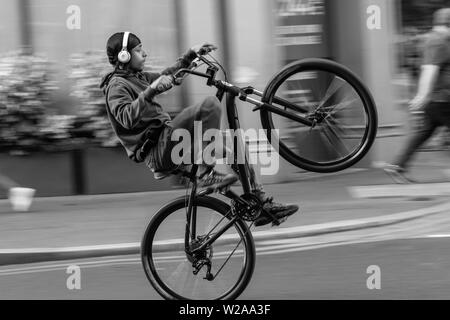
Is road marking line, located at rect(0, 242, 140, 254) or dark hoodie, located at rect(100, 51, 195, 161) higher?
dark hoodie, located at rect(100, 51, 195, 161)

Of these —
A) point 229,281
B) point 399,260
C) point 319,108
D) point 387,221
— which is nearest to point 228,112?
point 319,108

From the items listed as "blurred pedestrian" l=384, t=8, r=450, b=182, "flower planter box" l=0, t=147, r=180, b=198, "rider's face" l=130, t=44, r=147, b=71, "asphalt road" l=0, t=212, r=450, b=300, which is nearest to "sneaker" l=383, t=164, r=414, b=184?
"blurred pedestrian" l=384, t=8, r=450, b=182

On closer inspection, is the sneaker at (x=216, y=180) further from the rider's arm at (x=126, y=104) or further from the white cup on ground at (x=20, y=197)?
the white cup on ground at (x=20, y=197)

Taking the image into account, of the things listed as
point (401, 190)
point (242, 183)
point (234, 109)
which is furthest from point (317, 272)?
point (401, 190)

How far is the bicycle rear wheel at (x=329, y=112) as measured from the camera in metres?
5.35

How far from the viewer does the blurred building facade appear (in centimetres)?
1088

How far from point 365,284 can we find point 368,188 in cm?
395

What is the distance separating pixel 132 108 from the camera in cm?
519

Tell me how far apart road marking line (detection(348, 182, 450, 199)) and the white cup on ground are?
3374mm

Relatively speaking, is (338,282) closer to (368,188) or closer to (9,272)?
(9,272)

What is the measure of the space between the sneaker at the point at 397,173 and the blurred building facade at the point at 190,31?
1360 mm

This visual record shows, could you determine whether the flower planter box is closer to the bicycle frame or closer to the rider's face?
the bicycle frame

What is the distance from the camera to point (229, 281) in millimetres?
5684

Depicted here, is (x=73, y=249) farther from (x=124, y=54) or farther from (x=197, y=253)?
(x=124, y=54)
